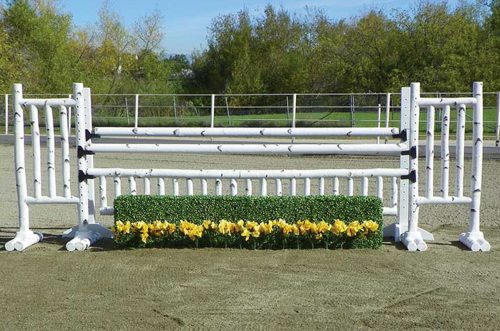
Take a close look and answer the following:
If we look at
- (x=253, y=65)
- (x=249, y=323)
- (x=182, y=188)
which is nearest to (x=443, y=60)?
(x=253, y=65)

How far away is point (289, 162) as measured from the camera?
1689 cm

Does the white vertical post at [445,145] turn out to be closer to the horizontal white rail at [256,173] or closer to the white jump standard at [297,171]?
the white jump standard at [297,171]

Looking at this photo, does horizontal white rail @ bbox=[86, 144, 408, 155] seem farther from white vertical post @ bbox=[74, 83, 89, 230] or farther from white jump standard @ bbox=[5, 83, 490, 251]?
white vertical post @ bbox=[74, 83, 89, 230]

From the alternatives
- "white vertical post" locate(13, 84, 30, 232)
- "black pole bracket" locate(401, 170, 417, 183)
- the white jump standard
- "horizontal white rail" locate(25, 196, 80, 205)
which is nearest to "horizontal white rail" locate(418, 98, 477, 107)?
the white jump standard

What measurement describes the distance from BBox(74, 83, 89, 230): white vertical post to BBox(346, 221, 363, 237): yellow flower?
2849 mm

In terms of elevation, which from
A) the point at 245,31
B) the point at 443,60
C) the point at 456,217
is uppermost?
the point at 245,31

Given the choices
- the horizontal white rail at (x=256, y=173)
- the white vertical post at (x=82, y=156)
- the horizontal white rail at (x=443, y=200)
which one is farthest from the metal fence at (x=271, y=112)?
the white vertical post at (x=82, y=156)

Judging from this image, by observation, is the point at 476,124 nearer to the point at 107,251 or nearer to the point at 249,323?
the point at 249,323

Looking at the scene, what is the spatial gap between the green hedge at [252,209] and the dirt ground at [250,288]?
322 millimetres

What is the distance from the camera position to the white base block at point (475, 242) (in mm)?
6492

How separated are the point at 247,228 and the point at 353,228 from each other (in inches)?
42.4

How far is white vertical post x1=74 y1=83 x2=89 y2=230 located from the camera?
6801 mm

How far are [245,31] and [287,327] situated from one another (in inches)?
1775

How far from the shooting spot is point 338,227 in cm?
636
